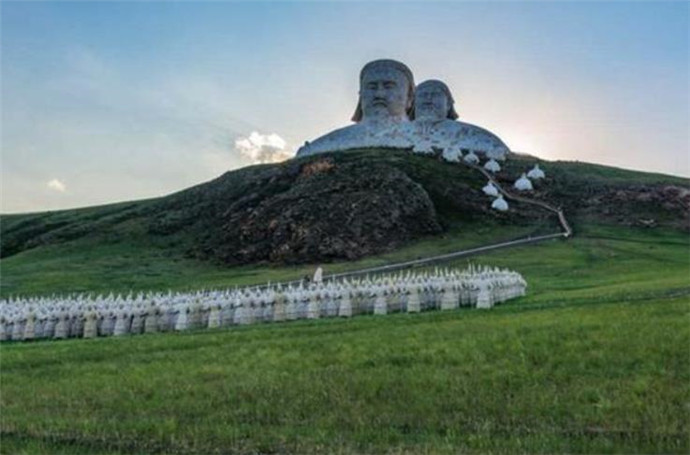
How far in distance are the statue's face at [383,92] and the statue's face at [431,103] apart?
3.88 metres

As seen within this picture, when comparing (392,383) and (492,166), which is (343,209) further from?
(392,383)

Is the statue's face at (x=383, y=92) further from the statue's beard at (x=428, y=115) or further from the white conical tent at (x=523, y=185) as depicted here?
the white conical tent at (x=523, y=185)

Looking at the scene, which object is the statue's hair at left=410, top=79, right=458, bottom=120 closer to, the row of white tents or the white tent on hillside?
the white tent on hillside

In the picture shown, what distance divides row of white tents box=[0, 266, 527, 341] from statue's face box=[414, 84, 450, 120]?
72.8 metres

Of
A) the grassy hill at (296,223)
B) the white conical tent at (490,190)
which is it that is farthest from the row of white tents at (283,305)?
the white conical tent at (490,190)

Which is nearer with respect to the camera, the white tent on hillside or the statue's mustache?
the white tent on hillside

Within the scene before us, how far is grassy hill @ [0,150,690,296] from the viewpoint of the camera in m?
57.2

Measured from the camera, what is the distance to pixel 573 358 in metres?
17.6

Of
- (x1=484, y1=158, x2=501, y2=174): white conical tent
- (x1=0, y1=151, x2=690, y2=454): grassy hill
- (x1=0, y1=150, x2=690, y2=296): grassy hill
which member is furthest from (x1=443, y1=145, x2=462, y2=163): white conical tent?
(x1=0, y1=151, x2=690, y2=454): grassy hill

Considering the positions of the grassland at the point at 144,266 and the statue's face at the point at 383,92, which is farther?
the statue's face at the point at 383,92

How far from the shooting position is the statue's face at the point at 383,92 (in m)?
100

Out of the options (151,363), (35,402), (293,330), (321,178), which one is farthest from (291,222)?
(35,402)

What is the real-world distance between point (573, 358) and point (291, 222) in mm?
47222

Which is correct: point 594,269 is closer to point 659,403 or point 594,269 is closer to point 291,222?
point 291,222
